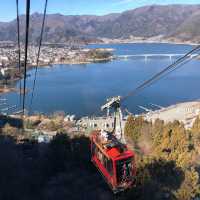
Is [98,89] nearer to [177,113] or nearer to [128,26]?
[177,113]

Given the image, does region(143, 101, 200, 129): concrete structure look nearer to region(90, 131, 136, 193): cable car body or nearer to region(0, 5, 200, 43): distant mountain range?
region(90, 131, 136, 193): cable car body

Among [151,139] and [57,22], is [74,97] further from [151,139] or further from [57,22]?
[57,22]

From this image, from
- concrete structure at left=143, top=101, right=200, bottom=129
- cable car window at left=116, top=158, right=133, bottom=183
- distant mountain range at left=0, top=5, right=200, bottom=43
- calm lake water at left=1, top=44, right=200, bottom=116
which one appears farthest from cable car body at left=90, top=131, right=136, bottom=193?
distant mountain range at left=0, top=5, right=200, bottom=43

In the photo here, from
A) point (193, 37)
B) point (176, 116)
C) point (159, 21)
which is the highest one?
point (159, 21)

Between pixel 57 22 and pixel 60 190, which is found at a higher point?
pixel 57 22

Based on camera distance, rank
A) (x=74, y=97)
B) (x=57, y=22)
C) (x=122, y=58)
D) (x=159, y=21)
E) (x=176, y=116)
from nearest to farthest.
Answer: (x=176, y=116) → (x=74, y=97) → (x=122, y=58) → (x=159, y=21) → (x=57, y=22)

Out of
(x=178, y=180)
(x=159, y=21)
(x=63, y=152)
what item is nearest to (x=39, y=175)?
(x=63, y=152)

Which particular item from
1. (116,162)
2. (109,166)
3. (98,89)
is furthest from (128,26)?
(116,162)
